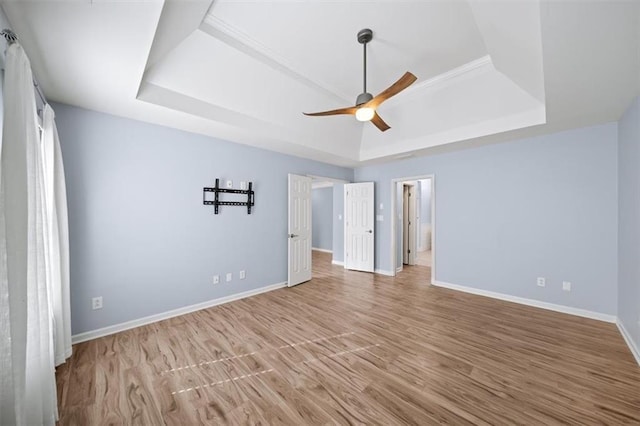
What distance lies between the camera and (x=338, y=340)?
2.58 meters

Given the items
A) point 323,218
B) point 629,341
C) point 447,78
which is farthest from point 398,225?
point 629,341

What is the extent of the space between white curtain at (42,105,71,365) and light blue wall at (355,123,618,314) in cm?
523

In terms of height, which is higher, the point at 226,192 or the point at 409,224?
the point at 226,192

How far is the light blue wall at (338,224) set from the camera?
6.35m

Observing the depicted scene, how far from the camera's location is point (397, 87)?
206cm

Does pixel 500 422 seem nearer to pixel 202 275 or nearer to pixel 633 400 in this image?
pixel 633 400

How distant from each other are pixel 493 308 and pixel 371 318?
191 centimetres

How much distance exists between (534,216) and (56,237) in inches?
230

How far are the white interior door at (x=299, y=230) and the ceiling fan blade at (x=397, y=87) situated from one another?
246cm

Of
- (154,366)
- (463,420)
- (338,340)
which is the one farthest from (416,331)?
(154,366)

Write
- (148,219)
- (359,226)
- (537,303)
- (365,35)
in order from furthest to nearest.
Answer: (359,226)
(537,303)
(148,219)
(365,35)

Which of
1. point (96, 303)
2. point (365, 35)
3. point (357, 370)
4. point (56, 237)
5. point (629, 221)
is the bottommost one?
point (357, 370)

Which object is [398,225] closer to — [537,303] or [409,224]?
[409,224]

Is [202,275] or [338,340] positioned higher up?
[202,275]
